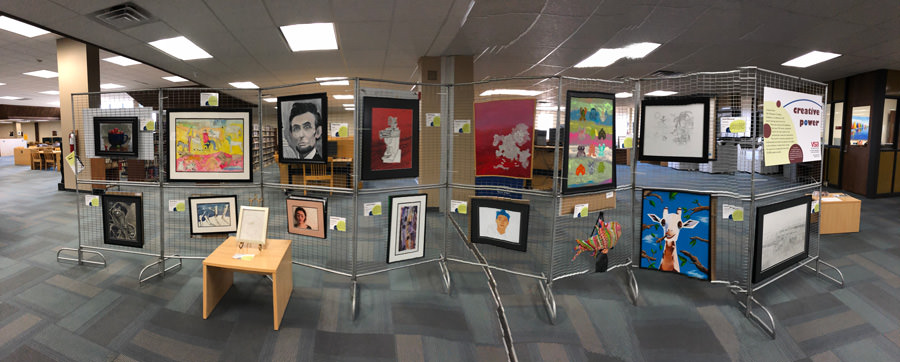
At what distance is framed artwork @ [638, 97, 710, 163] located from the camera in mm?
2689

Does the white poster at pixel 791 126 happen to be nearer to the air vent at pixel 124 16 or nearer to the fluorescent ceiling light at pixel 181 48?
the air vent at pixel 124 16

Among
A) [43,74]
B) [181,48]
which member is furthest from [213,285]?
[43,74]

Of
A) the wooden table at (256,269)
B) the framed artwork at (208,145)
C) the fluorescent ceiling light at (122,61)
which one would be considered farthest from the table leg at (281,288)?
the fluorescent ceiling light at (122,61)

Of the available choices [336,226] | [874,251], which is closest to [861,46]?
[874,251]

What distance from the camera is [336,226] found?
2795 mm

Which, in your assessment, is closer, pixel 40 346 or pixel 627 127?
pixel 40 346

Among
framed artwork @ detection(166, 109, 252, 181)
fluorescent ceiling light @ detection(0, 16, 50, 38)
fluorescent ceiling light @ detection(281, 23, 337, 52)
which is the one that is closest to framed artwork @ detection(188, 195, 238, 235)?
framed artwork @ detection(166, 109, 252, 181)

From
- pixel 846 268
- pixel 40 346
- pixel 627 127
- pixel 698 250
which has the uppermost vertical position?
pixel 627 127

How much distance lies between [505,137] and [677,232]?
1.62 metres

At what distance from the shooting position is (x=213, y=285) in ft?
8.76

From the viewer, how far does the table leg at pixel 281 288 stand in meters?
2.43

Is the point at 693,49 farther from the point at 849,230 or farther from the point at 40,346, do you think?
the point at 40,346

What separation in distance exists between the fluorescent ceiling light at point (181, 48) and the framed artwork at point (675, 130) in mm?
6126

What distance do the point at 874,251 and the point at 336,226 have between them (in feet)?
19.4
